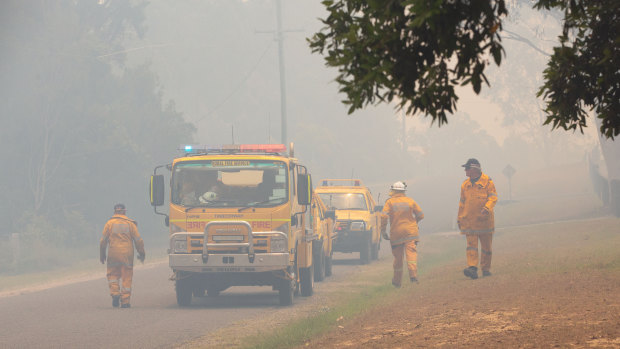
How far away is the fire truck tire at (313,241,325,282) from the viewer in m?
Answer: 18.8

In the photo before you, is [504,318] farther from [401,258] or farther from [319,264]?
[319,264]

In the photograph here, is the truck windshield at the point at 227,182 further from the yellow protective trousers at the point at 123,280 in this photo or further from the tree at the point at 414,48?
the tree at the point at 414,48

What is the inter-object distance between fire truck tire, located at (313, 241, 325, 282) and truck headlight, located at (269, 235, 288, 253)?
3.85 meters

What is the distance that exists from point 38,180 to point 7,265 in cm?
652

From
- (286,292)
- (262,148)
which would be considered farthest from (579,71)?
(262,148)

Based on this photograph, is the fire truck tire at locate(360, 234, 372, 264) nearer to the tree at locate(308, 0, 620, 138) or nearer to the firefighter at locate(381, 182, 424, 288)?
the firefighter at locate(381, 182, 424, 288)

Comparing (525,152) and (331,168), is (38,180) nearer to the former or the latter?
(331,168)

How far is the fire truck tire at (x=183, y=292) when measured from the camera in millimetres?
15266

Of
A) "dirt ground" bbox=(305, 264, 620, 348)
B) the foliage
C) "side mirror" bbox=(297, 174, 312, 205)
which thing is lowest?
"dirt ground" bbox=(305, 264, 620, 348)

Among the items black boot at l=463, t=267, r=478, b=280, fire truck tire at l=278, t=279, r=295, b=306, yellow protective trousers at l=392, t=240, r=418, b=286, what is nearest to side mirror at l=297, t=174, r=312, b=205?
fire truck tire at l=278, t=279, r=295, b=306

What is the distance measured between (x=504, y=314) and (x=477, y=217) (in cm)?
509

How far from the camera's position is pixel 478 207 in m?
15.3

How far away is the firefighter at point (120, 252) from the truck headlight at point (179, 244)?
3.49 ft

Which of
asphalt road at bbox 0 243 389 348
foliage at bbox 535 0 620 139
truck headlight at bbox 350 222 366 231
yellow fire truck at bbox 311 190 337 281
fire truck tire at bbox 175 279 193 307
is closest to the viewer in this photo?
foliage at bbox 535 0 620 139
